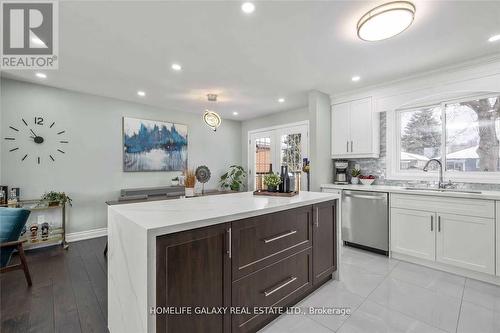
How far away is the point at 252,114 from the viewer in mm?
5641

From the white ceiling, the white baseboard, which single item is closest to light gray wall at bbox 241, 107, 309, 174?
the white ceiling

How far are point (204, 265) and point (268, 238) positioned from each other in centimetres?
56

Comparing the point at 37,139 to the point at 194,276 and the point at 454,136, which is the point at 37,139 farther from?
the point at 454,136

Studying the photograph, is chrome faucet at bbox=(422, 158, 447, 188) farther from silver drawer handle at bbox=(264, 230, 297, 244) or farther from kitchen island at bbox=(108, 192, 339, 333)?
silver drawer handle at bbox=(264, 230, 297, 244)

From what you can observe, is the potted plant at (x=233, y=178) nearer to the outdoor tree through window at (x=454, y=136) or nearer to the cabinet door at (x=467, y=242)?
the outdoor tree through window at (x=454, y=136)

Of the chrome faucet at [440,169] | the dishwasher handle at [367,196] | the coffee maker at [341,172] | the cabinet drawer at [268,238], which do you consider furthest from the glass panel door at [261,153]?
the cabinet drawer at [268,238]

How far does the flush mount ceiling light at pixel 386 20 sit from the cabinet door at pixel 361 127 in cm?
181

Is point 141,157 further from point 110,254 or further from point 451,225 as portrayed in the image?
point 451,225

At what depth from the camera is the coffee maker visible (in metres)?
3.86

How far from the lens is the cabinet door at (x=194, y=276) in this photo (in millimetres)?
1143

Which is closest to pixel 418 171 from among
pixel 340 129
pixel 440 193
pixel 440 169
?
pixel 440 169

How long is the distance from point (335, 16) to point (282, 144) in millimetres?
3547

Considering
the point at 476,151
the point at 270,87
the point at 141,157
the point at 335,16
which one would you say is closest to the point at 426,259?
the point at 476,151

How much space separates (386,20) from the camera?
1.79 m
